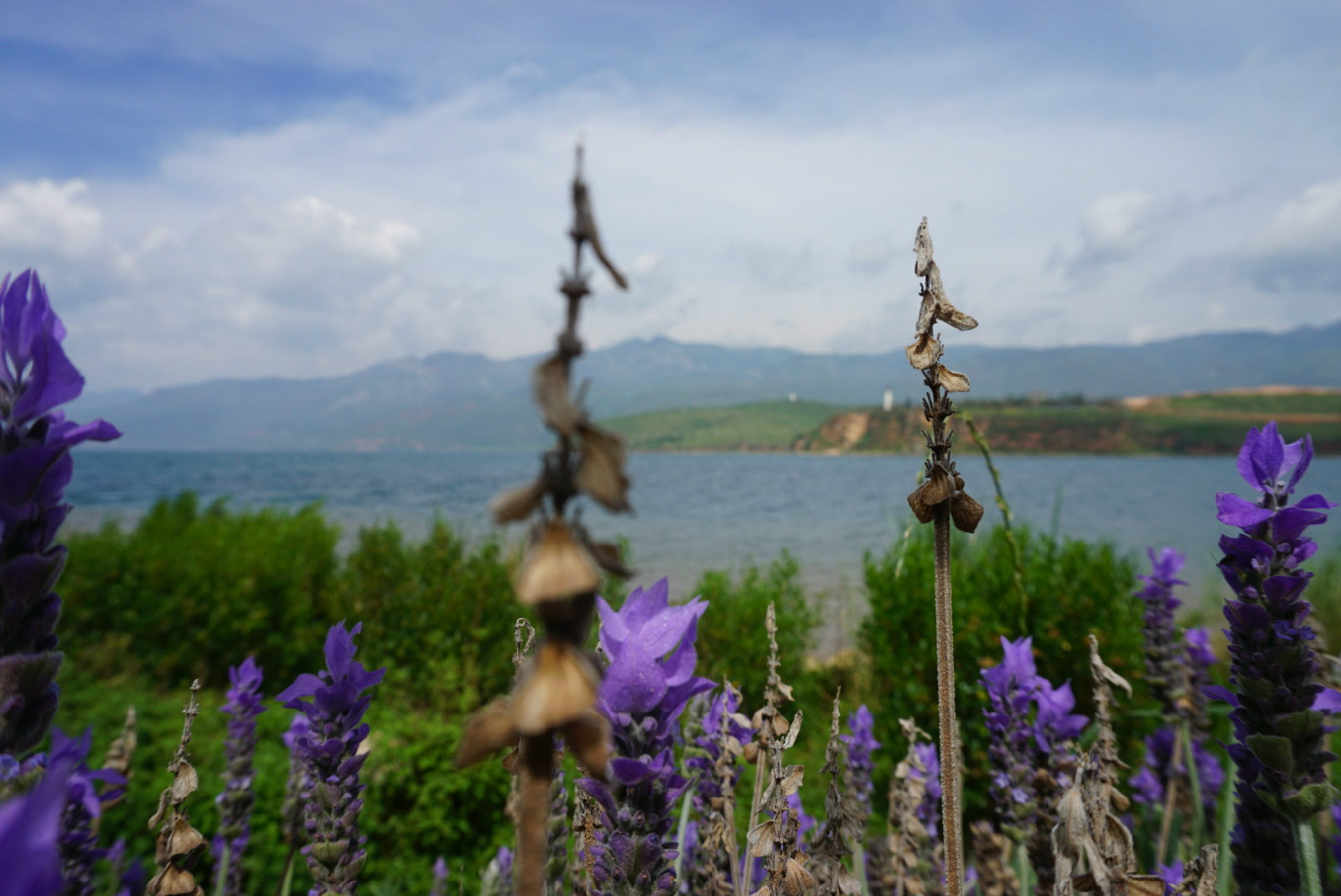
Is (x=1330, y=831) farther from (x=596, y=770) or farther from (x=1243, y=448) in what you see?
(x=596, y=770)

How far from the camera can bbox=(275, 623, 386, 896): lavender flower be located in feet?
4.05

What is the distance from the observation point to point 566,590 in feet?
1.36

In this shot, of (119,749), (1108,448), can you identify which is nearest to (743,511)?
(119,749)

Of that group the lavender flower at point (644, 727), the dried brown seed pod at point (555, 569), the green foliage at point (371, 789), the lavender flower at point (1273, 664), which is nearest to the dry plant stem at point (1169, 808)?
the lavender flower at point (1273, 664)

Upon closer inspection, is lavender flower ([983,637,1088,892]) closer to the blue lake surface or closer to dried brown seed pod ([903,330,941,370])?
the blue lake surface

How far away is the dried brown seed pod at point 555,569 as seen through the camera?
417 millimetres

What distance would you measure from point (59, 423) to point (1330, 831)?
4.29m

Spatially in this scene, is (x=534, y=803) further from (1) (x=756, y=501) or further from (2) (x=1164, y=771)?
(1) (x=756, y=501)

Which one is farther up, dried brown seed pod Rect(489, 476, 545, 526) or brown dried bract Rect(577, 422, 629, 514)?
brown dried bract Rect(577, 422, 629, 514)

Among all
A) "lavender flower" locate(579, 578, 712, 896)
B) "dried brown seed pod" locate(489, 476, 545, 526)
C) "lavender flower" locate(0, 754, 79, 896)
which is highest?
"dried brown seed pod" locate(489, 476, 545, 526)

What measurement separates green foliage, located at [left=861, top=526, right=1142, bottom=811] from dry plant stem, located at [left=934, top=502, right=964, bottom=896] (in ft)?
14.4

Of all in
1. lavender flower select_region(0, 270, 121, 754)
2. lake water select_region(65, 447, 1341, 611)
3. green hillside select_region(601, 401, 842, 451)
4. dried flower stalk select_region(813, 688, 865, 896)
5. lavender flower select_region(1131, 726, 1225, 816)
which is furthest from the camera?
green hillside select_region(601, 401, 842, 451)

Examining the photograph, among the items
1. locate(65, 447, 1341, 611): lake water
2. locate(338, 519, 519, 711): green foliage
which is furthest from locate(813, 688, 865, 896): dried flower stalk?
locate(338, 519, 519, 711): green foliage

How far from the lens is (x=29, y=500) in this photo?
78 cm
